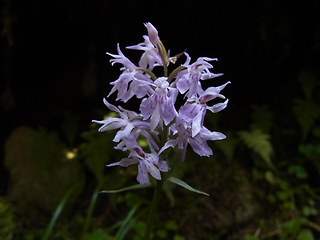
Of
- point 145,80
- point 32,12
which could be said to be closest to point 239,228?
point 145,80

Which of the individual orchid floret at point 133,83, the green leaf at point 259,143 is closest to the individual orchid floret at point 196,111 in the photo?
the individual orchid floret at point 133,83

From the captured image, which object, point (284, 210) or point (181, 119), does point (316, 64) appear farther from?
point (181, 119)

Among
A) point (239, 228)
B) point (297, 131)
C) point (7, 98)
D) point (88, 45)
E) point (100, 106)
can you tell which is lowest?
point (239, 228)

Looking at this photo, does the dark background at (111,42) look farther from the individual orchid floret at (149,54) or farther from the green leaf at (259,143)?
the individual orchid floret at (149,54)

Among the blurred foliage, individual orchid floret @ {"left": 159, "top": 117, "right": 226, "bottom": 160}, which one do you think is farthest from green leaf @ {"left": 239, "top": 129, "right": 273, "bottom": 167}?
the blurred foliage

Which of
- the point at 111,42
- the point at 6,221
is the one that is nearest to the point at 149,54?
the point at 111,42
